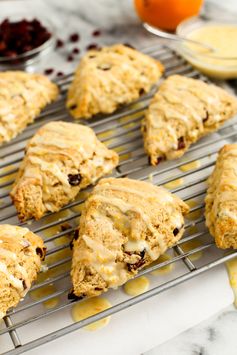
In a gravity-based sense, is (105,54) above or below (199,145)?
above

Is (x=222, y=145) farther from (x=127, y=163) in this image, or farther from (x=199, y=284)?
(x=199, y=284)

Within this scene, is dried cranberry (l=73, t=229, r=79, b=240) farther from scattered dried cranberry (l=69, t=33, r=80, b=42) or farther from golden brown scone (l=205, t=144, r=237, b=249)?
scattered dried cranberry (l=69, t=33, r=80, b=42)

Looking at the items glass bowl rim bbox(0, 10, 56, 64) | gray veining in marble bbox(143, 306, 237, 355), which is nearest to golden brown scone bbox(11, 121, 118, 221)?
gray veining in marble bbox(143, 306, 237, 355)

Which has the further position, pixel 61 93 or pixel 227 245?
pixel 61 93

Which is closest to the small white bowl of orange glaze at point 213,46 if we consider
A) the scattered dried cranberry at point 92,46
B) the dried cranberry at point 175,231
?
the scattered dried cranberry at point 92,46

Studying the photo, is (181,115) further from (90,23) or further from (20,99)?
(90,23)

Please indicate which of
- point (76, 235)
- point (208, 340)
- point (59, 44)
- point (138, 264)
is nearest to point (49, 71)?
point (59, 44)

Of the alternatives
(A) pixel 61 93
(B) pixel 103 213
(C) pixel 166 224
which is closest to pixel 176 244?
(C) pixel 166 224
